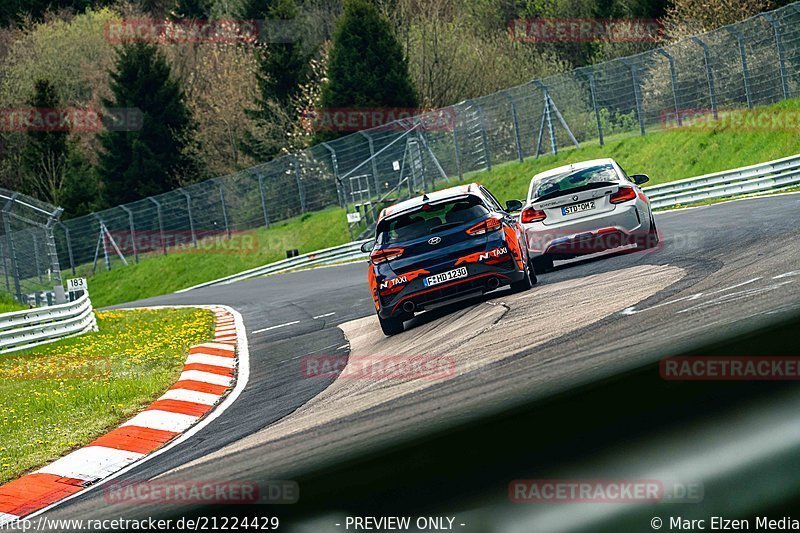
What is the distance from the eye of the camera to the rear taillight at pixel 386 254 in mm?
11867

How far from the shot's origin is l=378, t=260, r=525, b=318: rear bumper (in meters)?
11.7

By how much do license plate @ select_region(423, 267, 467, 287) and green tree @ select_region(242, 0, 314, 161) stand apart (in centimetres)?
4409

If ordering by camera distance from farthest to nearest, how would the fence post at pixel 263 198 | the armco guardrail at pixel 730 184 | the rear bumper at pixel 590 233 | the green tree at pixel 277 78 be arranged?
the green tree at pixel 277 78 < the fence post at pixel 263 198 < the armco guardrail at pixel 730 184 < the rear bumper at pixel 590 233

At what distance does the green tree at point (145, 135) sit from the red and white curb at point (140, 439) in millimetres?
45366

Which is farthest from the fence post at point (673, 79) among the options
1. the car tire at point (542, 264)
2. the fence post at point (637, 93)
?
the car tire at point (542, 264)

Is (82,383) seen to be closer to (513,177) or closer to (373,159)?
(513,177)

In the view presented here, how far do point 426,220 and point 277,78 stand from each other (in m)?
45.2

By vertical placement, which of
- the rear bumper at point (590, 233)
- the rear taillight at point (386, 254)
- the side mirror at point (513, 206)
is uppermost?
the side mirror at point (513, 206)

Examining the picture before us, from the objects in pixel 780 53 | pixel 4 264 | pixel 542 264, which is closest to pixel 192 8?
pixel 780 53

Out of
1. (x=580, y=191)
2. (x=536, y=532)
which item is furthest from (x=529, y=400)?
→ (x=580, y=191)

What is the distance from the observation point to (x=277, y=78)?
55781mm

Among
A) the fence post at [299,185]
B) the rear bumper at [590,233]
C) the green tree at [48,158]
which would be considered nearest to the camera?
the rear bumper at [590,233]

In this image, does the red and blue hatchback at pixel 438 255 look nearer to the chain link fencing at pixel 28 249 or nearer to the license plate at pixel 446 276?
the license plate at pixel 446 276

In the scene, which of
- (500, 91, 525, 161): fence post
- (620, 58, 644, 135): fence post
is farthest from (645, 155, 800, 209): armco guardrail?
(500, 91, 525, 161): fence post
